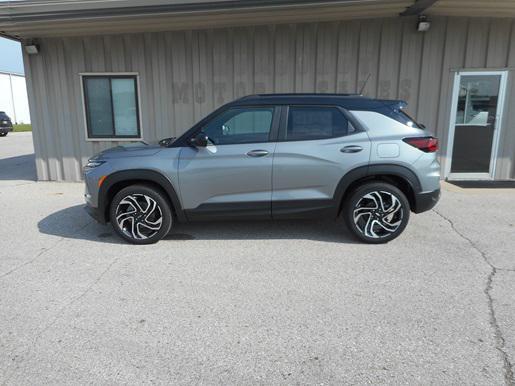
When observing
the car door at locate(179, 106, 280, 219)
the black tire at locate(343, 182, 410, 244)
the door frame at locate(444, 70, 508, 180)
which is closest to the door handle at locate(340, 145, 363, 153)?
the black tire at locate(343, 182, 410, 244)

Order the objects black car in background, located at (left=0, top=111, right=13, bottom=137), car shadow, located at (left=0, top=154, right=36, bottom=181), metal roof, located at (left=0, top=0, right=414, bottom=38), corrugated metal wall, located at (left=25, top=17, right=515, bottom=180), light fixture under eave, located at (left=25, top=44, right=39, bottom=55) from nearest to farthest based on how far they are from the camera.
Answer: metal roof, located at (left=0, top=0, right=414, bottom=38) < corrugated metal wall, located at (left=25, top=17, right=515, bottom=180) < light fixture under eave, located at (left=25, top=44, right=39, bottom=55) < car shadow, located at (left=0, top=154, right=36, bottom=181) < black car in background, located at (left=0, top=111, right=13, bottom=137)

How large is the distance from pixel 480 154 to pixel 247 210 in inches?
229

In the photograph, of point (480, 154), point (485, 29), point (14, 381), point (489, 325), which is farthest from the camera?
point (480, 154)

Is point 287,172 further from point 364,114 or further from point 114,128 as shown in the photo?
point 114,128

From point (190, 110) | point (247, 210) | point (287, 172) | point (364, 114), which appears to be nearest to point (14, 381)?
point (247, 210)

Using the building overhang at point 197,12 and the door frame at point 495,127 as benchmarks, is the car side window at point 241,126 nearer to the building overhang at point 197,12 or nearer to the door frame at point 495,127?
the building overhang at point 197,12

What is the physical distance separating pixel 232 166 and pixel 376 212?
5.96ft

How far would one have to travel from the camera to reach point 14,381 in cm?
235

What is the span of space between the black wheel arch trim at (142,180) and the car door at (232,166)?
0.11 meters

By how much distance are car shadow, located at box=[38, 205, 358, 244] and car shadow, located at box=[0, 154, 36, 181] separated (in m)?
4.36

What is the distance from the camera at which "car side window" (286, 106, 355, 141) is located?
447 centimetres

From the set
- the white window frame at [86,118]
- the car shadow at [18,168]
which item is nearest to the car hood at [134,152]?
the white window frame at [86,118]

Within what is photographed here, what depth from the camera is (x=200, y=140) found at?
172 inches

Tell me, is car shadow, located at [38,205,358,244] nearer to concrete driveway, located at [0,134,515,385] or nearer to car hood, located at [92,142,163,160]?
concrete driveway, located at [0,134,515,385]
